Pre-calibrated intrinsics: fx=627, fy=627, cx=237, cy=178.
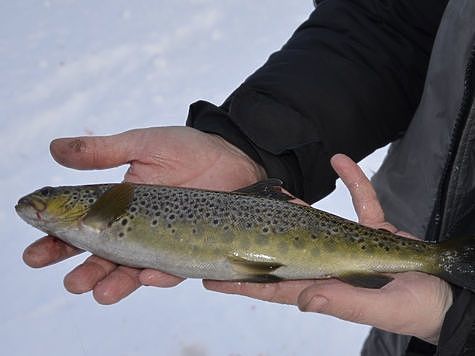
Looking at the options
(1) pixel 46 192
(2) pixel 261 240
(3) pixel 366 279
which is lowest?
(3) pixel 366 279

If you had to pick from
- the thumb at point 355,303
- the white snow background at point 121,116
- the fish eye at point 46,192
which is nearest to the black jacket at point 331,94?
the thumb at point 355,303

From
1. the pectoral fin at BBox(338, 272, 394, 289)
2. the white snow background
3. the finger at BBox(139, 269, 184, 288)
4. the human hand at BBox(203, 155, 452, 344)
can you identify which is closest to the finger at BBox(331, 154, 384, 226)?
the human hand at BBox(203, 155, 452, 344)

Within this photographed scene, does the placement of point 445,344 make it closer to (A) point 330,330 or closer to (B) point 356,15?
(B) point 356,15

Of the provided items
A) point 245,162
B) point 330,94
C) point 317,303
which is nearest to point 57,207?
point 245,162

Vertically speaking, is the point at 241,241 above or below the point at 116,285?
above

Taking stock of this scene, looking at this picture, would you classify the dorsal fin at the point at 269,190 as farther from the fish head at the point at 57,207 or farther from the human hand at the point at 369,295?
the fish head at the point at 57,207

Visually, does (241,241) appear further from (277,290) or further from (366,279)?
(366,279)

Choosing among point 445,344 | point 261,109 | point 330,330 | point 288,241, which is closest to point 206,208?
point 288,241
